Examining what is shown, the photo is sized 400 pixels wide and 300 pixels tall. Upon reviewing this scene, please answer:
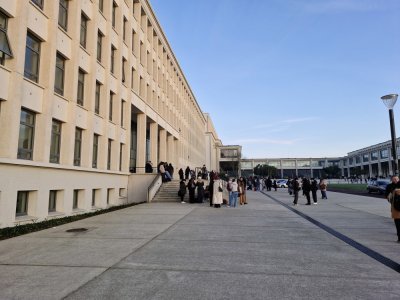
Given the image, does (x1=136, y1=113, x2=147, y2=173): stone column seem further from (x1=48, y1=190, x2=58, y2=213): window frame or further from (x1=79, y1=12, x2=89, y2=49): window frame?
(x1=48, y1=190, x2=58, y2=213): window frame

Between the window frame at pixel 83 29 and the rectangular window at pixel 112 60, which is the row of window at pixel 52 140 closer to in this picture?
the window frame at pixel 83 29

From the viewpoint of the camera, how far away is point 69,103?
1559cm

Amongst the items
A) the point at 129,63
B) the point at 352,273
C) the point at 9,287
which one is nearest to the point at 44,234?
the point at 9,287

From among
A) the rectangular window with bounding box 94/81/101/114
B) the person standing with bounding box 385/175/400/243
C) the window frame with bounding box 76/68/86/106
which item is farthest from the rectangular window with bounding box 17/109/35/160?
the person standing with bounding box 385/175/400/243

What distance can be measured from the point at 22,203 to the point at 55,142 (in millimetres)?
3489

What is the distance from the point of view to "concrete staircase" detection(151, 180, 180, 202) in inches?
906

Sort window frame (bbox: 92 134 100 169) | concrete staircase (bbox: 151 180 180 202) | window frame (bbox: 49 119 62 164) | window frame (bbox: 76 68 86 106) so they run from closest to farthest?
window frame (bbox: 49 119 62 164) → window frame (bbox: 76 68 86 106) → window frame (bbox: 92 134 100 169) → concrete staircase (bbox: 151 180 180 202)

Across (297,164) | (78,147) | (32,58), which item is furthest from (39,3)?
(297,164)

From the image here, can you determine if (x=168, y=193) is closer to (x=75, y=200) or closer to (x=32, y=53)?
(x=75, y=200)

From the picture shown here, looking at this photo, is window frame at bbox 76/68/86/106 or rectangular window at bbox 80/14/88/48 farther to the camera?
rectangular window at bbox 80/14/88/48

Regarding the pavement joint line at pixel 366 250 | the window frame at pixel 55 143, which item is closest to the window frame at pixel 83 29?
the window frame at pixel 55 143

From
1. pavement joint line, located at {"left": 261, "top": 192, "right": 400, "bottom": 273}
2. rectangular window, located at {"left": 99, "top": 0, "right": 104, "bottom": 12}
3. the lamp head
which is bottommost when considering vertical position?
pavement joint line, located at {"left": 261, "top": 192, "right": 400, "bottom": 273}

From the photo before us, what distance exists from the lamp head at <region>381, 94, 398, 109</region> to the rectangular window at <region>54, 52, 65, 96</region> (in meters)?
13.8

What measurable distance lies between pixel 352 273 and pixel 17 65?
1227 cm
